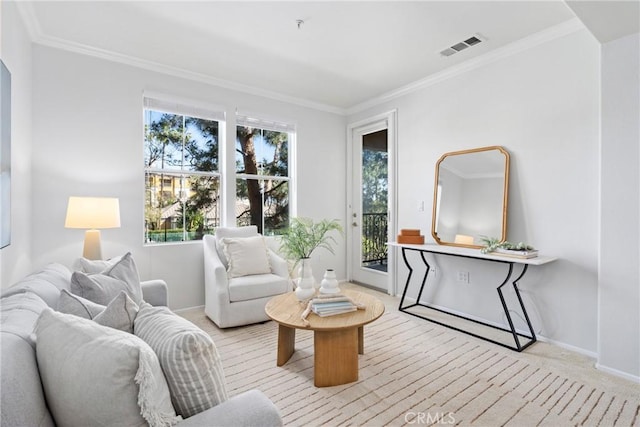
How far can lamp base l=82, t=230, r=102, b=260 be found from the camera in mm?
2666

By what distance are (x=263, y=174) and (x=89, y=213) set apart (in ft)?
6.57

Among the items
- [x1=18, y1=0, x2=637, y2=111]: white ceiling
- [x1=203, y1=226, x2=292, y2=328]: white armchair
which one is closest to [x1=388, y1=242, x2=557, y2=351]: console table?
[x1=203, y1=226, x2=292, y2=328]: white armchair

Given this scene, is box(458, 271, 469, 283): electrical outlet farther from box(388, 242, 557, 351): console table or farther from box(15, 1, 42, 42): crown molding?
box(15, 1, 42, 42): crown molding

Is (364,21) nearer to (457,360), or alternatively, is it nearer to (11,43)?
(11,43)

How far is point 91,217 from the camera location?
2641mm

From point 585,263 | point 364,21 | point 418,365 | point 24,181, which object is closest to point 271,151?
point 364,21

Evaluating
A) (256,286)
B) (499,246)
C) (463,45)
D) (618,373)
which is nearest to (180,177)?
(256,286)

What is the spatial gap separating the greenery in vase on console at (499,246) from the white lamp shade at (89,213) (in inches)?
128

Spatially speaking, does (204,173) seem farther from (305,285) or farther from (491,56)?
(491,56)

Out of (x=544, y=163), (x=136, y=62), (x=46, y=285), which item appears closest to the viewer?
(x=46, y=285)

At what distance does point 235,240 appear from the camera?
11.1 ft

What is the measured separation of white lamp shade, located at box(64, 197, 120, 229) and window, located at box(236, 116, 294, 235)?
1.47 m

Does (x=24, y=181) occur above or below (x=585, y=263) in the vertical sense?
above

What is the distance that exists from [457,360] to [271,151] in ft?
10.4
